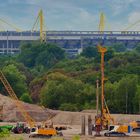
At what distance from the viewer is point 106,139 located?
144ft

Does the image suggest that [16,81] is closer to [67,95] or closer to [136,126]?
[67,95]

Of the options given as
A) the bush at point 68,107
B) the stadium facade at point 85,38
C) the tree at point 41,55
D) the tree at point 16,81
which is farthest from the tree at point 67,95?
the stadium facade at point 85,38

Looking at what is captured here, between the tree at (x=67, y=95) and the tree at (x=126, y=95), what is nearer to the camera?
the tree at (x=126, y=95)

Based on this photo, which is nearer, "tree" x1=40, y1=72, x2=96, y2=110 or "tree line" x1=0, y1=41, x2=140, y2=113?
→ "tree line" x1=0, y1=41, x2=140, y2=113

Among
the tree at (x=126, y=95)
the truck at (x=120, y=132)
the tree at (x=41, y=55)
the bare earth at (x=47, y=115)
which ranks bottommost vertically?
the truck at (x=120, y=132)

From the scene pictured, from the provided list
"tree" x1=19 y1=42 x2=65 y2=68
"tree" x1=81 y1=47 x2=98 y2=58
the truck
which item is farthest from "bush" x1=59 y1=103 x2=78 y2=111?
"tree" x1=81 y1=47 x2=98 y2=58

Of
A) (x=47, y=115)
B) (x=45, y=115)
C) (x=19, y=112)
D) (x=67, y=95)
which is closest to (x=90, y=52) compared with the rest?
(x=67, y=95)

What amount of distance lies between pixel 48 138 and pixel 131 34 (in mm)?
153883

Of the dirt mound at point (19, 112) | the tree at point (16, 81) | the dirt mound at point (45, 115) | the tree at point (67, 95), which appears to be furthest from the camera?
the tree at point (16, 81)

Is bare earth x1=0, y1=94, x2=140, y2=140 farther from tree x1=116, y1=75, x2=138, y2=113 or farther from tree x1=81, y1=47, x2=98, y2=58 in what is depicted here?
tree x1=81, y1=47, x2=98, y2=58

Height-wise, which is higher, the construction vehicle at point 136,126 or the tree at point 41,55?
the tree at point 41,55

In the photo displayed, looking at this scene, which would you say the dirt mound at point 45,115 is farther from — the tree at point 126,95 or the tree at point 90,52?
the tree at point 90,52

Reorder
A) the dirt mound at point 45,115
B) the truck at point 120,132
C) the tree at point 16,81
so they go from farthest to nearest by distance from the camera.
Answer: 1. the tree at point 16,81
2. the dirt mound at point 45,115
3. the truck at point 120,132

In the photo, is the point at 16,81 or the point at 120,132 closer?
the point at 120,132
